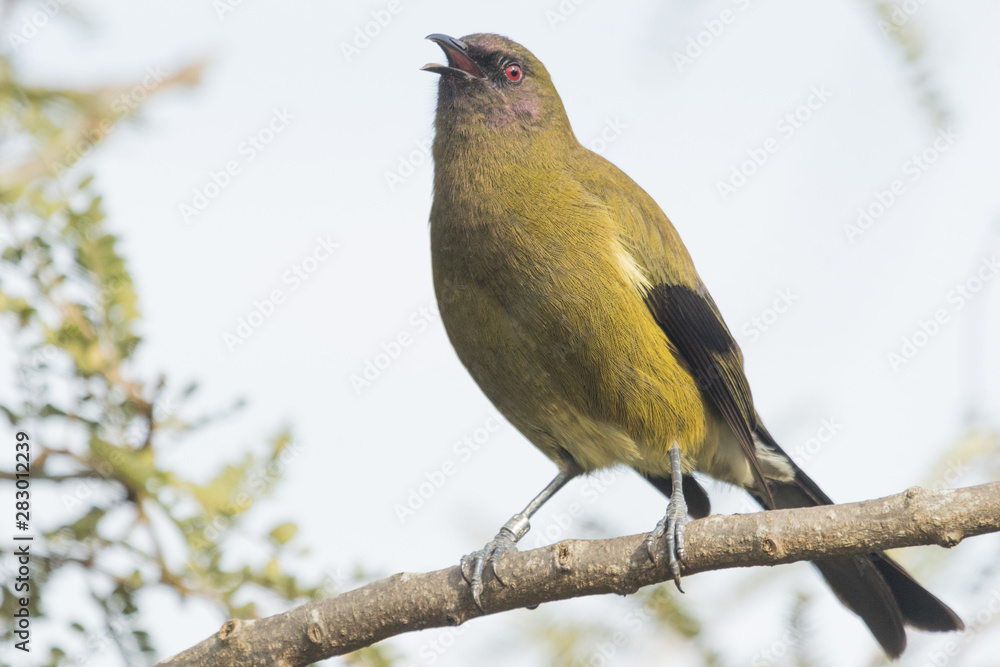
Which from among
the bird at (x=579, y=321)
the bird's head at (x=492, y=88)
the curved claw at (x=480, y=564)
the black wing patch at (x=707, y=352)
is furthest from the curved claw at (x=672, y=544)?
the bird's head at (x=492, y=88)

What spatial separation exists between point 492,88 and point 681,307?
1464 millimetres

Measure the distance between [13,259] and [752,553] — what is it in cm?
255

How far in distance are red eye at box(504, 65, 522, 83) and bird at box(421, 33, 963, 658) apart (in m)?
0.01

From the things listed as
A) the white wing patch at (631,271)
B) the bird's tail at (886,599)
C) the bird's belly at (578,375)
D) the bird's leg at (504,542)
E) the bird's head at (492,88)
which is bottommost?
the bird's tail at (886,599)

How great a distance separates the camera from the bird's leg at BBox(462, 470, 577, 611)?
11.6ft

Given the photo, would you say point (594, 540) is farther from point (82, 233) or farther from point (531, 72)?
point (531, 72)

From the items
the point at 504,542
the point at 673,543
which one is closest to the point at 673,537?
the point at 673,543

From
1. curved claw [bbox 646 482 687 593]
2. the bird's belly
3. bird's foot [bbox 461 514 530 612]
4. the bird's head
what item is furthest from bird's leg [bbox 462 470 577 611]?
the bird's head

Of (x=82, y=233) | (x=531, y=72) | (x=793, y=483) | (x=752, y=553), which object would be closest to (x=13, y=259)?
(x=82, y=233)

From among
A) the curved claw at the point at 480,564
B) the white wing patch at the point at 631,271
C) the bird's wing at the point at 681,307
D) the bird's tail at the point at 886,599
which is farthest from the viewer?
the bird's wing at the point at 681,307

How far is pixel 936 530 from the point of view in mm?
2818

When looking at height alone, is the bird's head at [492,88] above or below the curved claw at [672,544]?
above

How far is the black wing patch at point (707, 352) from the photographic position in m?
4.46

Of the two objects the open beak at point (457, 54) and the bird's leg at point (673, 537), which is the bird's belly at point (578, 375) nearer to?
the bird's leg at point (673, 537)
